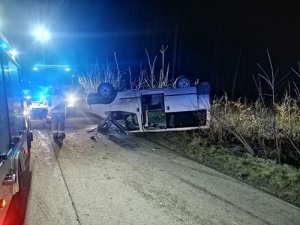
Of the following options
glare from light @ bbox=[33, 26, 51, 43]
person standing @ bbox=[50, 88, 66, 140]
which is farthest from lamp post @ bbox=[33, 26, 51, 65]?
person standing @ bbox=[50, 88, 66, 140]

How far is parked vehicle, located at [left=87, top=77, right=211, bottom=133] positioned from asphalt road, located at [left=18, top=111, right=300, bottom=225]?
1.68m

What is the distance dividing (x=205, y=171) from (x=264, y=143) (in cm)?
214

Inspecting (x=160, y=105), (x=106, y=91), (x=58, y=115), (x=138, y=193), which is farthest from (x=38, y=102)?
(x=138, y=193)

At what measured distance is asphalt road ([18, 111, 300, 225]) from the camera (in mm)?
4957

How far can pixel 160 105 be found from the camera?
10.6 m

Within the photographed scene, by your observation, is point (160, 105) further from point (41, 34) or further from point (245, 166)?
point (41, 34)

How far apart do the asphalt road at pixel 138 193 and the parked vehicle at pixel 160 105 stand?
1676 millimetres

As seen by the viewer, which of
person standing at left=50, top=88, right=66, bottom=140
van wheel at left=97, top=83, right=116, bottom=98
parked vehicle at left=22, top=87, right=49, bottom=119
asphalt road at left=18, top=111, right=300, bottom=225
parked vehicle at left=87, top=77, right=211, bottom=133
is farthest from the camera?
parked vehicle at left=22, top=87, right=49, bottom=119

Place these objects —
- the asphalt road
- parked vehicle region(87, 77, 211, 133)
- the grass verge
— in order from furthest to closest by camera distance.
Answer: parked vehicle region(87, 77, 211, 133) → the grass verge → the asphalt road

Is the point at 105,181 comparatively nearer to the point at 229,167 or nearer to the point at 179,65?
the point at 229,167

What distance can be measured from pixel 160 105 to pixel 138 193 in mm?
4946

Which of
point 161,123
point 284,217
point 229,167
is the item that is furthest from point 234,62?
point 284,217

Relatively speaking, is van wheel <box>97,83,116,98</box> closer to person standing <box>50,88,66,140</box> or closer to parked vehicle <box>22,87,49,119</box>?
person standing <box>50,88,66,140</box>

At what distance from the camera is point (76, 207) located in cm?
538
